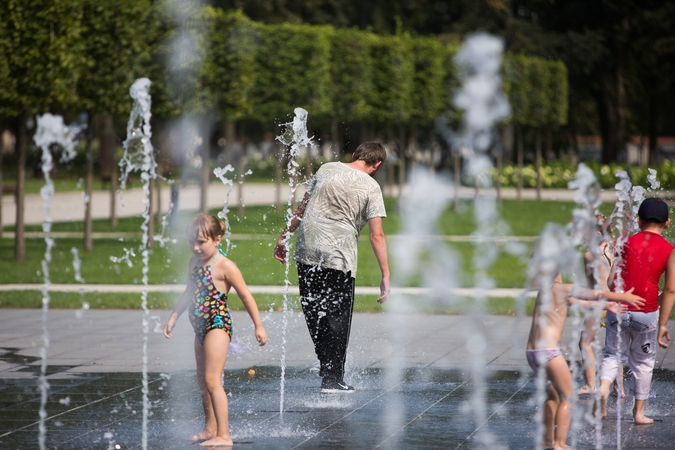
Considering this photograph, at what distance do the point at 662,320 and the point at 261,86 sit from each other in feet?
57.6

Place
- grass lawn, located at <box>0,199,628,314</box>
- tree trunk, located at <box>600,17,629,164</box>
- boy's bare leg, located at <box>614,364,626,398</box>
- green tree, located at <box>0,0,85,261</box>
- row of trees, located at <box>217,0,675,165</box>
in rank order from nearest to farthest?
boy's bare leg, located at <box>614,364,626,398</box> < grass lawn, located at <box>0,199,628,314</box> < green tree, located at <box>0,0,85,261</box> < row of trees, located at <box>217,0,675,165</box> < tree trunk, located at <box>600,17,629,164</box>

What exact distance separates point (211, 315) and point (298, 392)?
1.65 metres

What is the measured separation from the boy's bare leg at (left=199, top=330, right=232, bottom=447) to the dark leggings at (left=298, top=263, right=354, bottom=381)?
1.46 metres

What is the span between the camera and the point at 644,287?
555 centimetres

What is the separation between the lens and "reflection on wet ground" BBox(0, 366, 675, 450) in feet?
16.9

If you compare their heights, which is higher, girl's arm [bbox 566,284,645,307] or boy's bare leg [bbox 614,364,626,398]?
girl's arm [bbox 566,284,645,307]

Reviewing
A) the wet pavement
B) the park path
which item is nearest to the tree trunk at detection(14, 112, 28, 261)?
the wet pavement

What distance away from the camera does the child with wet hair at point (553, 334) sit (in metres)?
4.74

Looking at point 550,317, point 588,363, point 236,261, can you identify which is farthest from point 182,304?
point 236,261

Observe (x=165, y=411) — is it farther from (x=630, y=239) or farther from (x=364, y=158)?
(x=630, y=239)

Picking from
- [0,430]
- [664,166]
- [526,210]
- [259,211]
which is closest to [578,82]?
[664,166]

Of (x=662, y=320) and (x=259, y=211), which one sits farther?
(x=259, y=211)

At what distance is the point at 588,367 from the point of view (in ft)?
21.2

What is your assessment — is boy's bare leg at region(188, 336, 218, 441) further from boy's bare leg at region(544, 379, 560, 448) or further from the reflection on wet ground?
boy's bare leg at region(544, 379, 560, 448)
